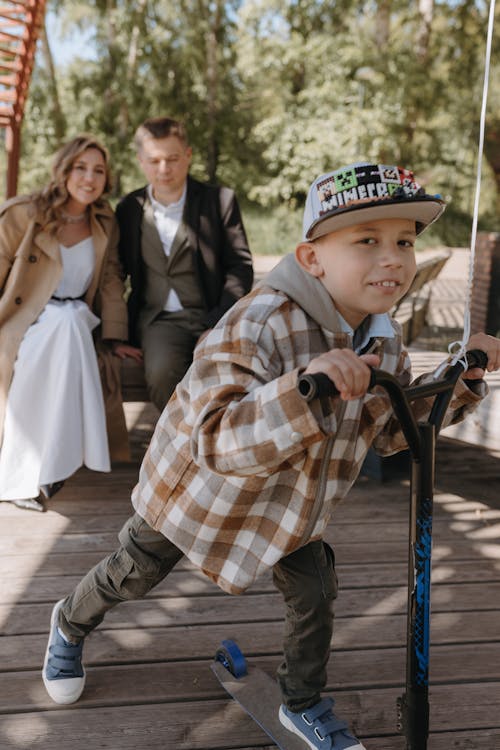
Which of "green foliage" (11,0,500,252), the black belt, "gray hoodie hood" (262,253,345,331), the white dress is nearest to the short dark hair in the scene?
the black belt

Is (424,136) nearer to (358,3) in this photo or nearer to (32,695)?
(358,3)

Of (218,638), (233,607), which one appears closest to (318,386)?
(218,638)

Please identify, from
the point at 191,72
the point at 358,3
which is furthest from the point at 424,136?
the point at 191,72

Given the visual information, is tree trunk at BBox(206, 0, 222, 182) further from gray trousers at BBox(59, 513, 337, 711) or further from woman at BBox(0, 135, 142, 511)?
gray trousers at BBox(59, 513, 337, 711)

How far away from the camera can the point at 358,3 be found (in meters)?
15.9

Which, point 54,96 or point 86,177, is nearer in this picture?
point 86,177

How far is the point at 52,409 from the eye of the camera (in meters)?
3.28

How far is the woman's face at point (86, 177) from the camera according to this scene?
11.3 feet

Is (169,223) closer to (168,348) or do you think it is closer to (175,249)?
(175,249)

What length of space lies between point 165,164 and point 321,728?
8.18 ft

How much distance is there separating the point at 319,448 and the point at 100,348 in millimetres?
2139

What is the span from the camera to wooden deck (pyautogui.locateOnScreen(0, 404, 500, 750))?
1938mm

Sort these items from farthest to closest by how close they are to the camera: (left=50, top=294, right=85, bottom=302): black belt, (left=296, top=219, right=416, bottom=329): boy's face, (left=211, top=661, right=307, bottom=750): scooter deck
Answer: (left=50, top=294, right=85, bottom=302): black belt < (left=211, top=661, right=307, bottom=750): scooter deck < (left=296, top=219, right=416, bottom=329): boy's face

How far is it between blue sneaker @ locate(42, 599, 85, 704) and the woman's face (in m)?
2.02
